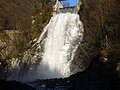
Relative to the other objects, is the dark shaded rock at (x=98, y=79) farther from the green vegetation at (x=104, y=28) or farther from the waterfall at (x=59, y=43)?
the waterfall at (x=59, y=43)

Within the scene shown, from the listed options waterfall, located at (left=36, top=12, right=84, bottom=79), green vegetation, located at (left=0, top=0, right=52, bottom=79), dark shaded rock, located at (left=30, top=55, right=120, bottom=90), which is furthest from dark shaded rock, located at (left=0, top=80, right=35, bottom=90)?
waterfall, located at (left=36, top=12, right=84, bottom=79)

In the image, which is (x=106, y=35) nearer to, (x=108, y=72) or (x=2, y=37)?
(x=108, y=72)

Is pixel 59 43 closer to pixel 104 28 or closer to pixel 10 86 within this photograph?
pixel 104 28

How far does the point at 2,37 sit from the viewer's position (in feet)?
108

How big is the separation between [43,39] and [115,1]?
10.4 m

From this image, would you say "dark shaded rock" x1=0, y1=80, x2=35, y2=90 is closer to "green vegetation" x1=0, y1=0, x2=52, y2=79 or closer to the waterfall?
"green vegetation" x1=0, y1=0, x2=52, y2=79

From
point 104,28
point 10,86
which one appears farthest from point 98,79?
point 104,28

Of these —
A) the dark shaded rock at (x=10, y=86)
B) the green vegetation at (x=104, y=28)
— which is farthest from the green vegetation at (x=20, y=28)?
the dark shaded rock at (x=10, y=86)

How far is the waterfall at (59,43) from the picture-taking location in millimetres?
29089

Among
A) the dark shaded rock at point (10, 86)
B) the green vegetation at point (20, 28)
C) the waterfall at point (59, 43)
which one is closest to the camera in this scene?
the dark shaded rock at point (10, 86)

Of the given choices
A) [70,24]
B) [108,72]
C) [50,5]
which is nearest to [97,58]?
[108,72]

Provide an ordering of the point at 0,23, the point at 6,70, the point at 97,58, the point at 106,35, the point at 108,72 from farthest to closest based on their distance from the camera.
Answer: the point at 0,23 < the point at 6,70 < the point at 106,35 < the point at 97,58 < the point at 108,72

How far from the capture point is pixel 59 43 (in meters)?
31.3

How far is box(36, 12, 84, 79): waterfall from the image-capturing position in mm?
29089
